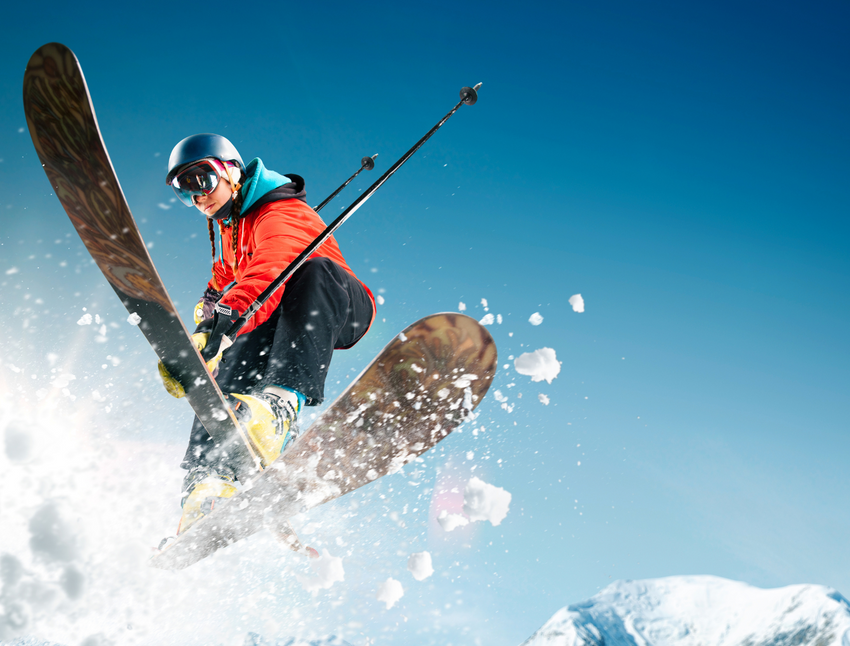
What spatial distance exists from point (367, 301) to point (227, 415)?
1397 mm

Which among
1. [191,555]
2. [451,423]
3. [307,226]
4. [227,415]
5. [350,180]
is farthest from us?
[350,180]

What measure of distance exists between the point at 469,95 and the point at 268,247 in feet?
6.34

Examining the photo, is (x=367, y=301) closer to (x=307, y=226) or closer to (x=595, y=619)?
(x=307, y=226)

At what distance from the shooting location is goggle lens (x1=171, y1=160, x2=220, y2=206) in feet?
11.5

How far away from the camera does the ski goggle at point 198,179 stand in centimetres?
351

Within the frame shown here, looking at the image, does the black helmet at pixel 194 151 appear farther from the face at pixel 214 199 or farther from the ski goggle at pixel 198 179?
the face at pixel 214 199

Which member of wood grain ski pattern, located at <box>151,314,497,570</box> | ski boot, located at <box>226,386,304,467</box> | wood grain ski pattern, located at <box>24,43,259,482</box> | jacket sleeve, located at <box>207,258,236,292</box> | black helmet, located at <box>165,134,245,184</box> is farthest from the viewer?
jacket sleeve, located at <box>207,258,236,292</box>

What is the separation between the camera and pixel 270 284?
2918mm

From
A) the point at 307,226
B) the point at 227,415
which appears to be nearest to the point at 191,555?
the point at 227,415

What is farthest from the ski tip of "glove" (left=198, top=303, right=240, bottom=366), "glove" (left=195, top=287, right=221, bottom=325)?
"glove" (left=195, top=287, right=221, bottom=325)

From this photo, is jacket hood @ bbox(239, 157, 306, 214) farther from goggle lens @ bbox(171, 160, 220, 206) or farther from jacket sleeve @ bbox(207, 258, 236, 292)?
jacket sleeve @ bbox(207, 258, 236, 292)

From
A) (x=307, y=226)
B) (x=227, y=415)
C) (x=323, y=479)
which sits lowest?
(x=323, y=479)

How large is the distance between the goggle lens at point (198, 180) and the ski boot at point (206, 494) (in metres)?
2.07

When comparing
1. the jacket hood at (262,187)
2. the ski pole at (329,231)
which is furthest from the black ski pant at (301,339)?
the jacket hood at (262,187)
